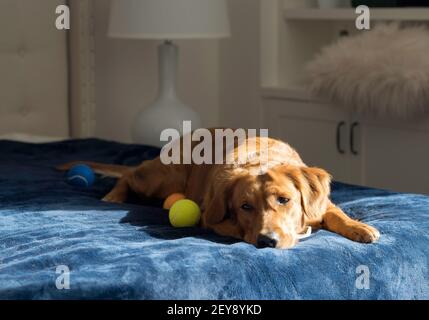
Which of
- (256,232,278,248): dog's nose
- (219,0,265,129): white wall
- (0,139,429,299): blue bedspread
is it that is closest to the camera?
(0,139,429,299): blue bedspread

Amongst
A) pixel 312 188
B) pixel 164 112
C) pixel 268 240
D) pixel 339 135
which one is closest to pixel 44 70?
pixel 164 112

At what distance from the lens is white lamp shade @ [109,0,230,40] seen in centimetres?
328

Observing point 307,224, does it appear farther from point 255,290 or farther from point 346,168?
point 346,168

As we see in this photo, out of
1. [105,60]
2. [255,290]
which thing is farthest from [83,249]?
[105,60]

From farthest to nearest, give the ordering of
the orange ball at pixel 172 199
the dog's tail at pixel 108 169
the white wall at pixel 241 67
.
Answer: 1. the white wall at pixel 241 67
2. the dog's tail at pixel 108 169
3. the orange ball at pixel 172 199

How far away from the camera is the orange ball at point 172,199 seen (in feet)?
7.54

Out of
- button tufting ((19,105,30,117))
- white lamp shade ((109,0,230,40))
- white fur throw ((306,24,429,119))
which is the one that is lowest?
button tufting ((19,105,30,117))

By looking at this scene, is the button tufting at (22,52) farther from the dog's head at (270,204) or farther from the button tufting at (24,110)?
the dog's head at (270,204)

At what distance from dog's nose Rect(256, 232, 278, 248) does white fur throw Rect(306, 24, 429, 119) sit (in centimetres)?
155

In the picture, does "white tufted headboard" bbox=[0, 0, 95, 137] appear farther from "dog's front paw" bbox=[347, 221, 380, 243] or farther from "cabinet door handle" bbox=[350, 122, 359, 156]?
"dog's front paw" bbox=[347, 221, 380, 243]

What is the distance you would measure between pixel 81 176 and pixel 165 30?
95 cm

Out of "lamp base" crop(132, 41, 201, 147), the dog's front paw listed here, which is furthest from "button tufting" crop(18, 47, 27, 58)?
the dog's front paw

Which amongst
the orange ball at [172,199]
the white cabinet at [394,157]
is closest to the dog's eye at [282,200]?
the orange ball at [172,199]

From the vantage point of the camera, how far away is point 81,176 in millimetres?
2541
